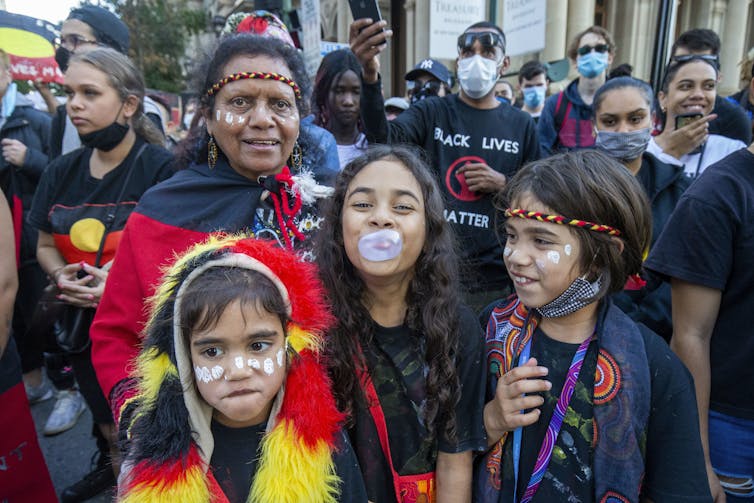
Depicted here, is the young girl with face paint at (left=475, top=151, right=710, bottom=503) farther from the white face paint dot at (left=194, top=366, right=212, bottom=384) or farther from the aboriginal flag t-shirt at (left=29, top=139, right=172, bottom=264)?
the aboriginal flag t-shirt at (left=29, top=139, right=172, bottom=264)

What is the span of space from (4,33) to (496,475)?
514cm

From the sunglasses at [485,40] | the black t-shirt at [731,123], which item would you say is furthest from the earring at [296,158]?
the black t-shirt at [731,123]

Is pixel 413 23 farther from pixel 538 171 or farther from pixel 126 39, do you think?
pixel 538 171

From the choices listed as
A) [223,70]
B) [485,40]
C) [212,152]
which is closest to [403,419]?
[212,152]

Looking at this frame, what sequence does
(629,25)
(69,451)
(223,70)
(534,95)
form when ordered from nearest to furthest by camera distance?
(223,70) < (69,451) < (534,95) < (629,25)

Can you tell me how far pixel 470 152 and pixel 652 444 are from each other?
Result: 78.5 inches

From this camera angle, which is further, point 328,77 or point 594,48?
point 594,48

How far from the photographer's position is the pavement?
3.25 metres

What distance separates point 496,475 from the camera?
1637 mm

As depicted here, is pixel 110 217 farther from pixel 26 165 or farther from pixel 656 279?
pixel 656 279

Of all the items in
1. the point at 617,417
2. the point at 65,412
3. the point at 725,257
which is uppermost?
the point at 725,257

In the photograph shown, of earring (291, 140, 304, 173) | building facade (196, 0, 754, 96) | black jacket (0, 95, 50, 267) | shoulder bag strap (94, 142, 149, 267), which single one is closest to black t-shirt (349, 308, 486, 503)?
earring (291, 140, 304, 173)

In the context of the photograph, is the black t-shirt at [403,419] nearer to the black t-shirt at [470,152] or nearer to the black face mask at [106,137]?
the black t-shirt at [470,152]

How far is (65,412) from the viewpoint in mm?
3910
